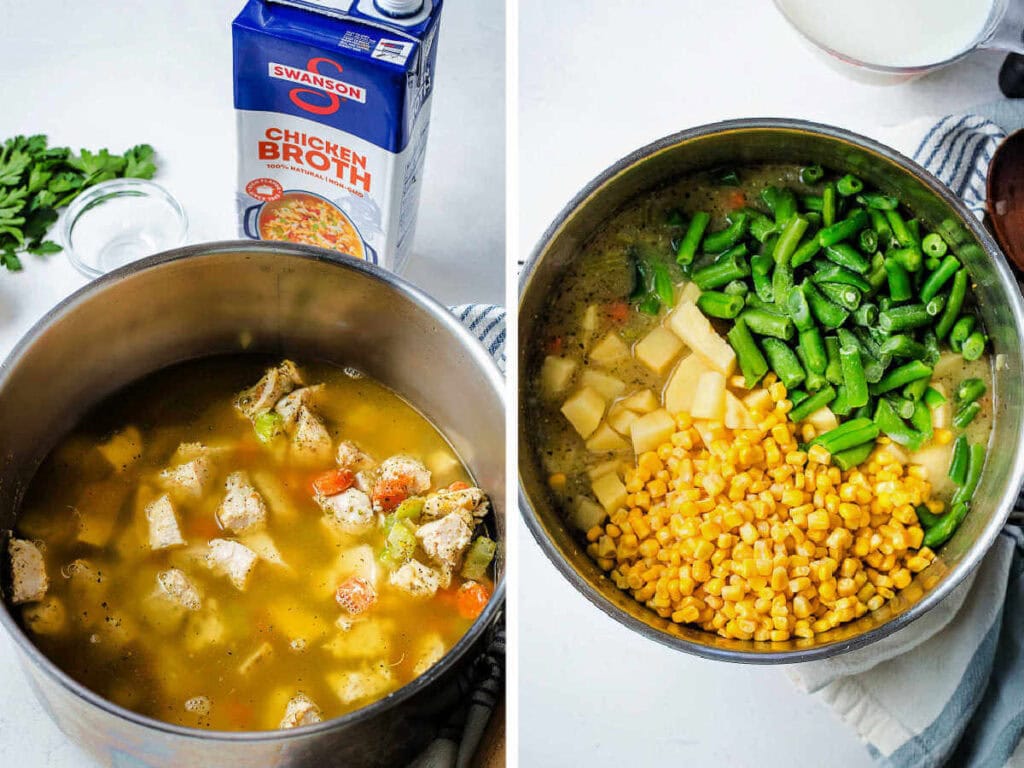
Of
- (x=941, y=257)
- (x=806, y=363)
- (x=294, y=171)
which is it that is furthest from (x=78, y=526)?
(x=941, y=257)

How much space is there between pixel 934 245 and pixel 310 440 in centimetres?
82

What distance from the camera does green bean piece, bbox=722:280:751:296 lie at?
1425 mm

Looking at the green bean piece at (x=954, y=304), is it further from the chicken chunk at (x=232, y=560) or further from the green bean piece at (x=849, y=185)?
the chicken chunk at (x=232, y=560)

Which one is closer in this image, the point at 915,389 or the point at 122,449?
the point at 122,449

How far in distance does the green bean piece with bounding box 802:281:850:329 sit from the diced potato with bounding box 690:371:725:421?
150 mm

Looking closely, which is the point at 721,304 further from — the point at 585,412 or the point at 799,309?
the point at 585,412

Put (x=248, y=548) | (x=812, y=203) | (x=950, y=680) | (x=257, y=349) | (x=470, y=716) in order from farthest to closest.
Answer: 1. (x=812, y=203)
2. (x=950, y=680)
3. (x=257, y=349)
4. (x=248, y=548)
5. (x=470, y=716)

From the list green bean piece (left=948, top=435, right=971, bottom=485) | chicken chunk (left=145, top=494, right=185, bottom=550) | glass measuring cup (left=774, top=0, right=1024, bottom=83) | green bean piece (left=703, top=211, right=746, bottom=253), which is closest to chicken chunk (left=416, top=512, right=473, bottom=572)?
chicken chunk (left=145, top=494, right=185, bottom=550)

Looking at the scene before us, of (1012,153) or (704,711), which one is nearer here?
(704,711)

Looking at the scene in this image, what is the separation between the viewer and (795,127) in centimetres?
136

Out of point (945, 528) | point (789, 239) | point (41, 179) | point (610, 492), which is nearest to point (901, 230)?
point (789, 239)

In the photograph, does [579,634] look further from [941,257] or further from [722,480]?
[941,257]

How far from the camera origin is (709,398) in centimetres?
141

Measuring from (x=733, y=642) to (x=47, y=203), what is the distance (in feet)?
3.14
